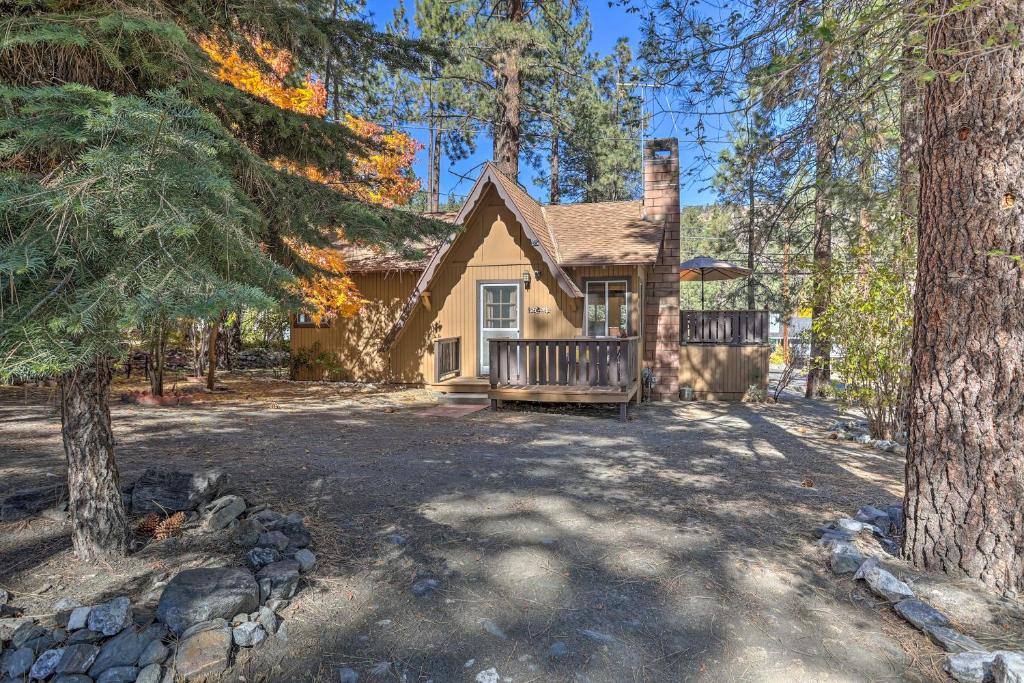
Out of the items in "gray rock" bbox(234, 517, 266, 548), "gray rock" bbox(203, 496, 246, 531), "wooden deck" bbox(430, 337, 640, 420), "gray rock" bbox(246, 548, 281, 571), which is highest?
"wooden deck" bbox(430, 337, 640, 420)

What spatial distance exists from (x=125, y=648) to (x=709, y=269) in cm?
1321

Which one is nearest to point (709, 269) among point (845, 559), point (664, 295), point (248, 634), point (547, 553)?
point (664, 295)

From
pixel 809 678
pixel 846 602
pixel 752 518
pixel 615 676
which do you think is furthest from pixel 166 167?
pixel 752 518

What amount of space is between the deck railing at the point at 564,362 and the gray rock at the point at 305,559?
6.26m

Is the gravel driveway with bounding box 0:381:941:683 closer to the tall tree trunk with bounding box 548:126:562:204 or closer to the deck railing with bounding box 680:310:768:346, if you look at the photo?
the deck railing with bounding box 680:310:768:346

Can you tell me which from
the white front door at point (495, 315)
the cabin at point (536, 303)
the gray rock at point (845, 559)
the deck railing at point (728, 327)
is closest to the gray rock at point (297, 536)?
the gray rock at point (845, 559)

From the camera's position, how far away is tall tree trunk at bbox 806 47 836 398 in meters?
4.72

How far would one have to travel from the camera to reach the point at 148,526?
349 cm

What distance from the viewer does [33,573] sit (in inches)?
114

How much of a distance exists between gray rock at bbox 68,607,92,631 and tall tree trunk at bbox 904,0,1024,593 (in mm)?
4404

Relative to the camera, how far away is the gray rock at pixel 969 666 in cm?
223

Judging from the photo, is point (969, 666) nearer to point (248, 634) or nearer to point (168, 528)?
point (248, 634)

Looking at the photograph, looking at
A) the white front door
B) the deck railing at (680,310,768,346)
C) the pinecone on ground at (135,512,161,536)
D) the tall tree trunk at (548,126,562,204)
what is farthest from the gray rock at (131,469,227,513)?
the tall tree trunk at (548,126,562,204)

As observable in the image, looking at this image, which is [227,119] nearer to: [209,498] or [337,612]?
[209,498]
